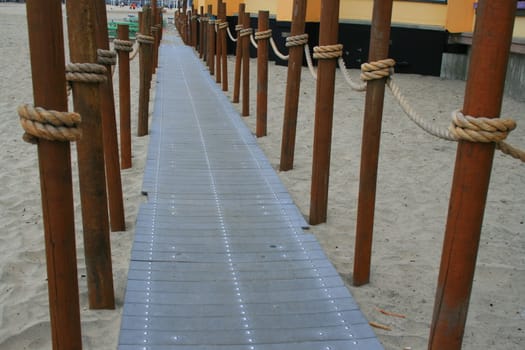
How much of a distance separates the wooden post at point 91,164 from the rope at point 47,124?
27.0 inches

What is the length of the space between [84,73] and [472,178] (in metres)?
1.67

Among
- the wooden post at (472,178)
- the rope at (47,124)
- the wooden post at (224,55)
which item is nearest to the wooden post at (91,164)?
the rope at (47,124)

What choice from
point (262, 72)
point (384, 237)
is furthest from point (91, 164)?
point (262, 72)

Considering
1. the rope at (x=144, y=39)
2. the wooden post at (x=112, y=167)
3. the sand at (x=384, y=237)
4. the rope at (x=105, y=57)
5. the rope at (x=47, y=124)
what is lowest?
the sand at (x=384, y=237)

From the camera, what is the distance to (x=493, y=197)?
14.9 feet

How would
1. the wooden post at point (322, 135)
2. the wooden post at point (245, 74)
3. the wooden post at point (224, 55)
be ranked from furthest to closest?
the wooden post at point (224, 55) < the wooden post at point (245, 74) < the wooden post at point (322, 135)

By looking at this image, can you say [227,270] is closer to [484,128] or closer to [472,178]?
[472,178]

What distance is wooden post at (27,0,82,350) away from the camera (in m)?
1.85

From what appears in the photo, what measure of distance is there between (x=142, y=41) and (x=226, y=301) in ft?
14.0

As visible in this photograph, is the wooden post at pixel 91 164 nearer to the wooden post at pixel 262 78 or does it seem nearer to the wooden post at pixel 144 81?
the wooden post at pixel 144 81

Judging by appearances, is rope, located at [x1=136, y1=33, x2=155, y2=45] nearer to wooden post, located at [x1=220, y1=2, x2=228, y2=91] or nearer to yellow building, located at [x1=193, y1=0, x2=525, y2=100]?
wooden post, located at [x1=220, y1=2, x2=228, y2=91]

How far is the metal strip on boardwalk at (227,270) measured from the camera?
255 cm

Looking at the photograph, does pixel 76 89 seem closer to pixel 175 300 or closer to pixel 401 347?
pixel 175 300

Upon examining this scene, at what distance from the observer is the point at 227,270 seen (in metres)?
3.15
